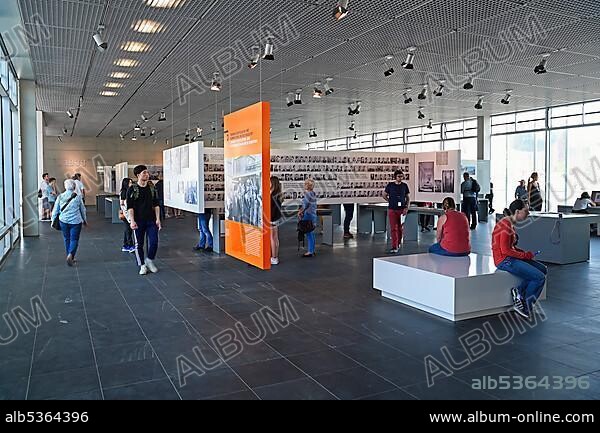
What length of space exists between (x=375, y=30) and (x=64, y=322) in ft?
20.5

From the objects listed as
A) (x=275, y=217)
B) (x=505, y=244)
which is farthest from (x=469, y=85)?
(x=505, y=244)

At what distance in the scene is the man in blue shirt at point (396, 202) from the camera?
399 inches

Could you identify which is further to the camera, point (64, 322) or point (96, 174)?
point (96, 174)

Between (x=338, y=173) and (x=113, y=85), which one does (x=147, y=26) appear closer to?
(x=113, y=85)

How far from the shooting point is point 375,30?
8.52m

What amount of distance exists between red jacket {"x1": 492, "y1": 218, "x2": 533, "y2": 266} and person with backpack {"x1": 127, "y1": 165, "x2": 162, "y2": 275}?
15.8ft

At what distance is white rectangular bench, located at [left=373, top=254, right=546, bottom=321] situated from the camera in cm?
535

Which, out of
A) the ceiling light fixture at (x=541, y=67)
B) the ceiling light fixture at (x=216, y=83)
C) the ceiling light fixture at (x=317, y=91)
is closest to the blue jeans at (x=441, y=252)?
the ceiling light fixture at (x=541, y=67)

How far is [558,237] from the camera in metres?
9.05

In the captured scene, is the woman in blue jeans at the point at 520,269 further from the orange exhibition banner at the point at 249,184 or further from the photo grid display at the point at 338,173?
the photo grid display at the point at 338,173
